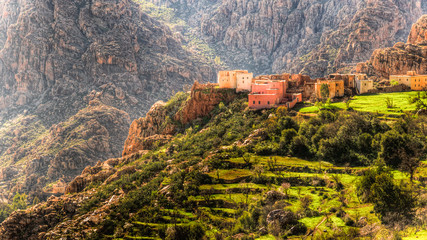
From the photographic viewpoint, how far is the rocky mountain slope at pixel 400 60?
133875mm

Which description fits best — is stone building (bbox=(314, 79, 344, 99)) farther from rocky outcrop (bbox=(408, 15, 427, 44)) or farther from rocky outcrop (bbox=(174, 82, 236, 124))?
rocky outcrop (bbox=(408, 15, 427, 44))

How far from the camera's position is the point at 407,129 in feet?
213

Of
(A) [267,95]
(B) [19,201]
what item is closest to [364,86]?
(A) [267,95]

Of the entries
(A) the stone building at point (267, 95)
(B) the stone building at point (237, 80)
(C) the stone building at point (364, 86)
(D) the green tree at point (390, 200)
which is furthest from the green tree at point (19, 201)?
(D) the green tree at point (390, 200)

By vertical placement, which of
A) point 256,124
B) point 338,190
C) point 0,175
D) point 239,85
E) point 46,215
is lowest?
point 0,175

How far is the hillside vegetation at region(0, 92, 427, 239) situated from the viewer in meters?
47.3

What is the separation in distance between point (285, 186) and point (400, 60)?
102564 mm

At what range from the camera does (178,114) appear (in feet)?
395

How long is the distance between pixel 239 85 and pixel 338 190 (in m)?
63.2

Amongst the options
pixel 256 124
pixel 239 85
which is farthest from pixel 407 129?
pixel 239 85

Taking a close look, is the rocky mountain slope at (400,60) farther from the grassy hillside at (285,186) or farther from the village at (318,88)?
the grassy hillside at (285,186)

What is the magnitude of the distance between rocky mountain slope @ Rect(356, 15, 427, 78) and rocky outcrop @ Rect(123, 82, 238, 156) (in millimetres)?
65120

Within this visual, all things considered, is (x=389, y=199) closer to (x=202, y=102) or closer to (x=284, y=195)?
(x=284, y=195)

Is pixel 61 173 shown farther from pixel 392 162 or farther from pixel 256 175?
pixel 392 162
